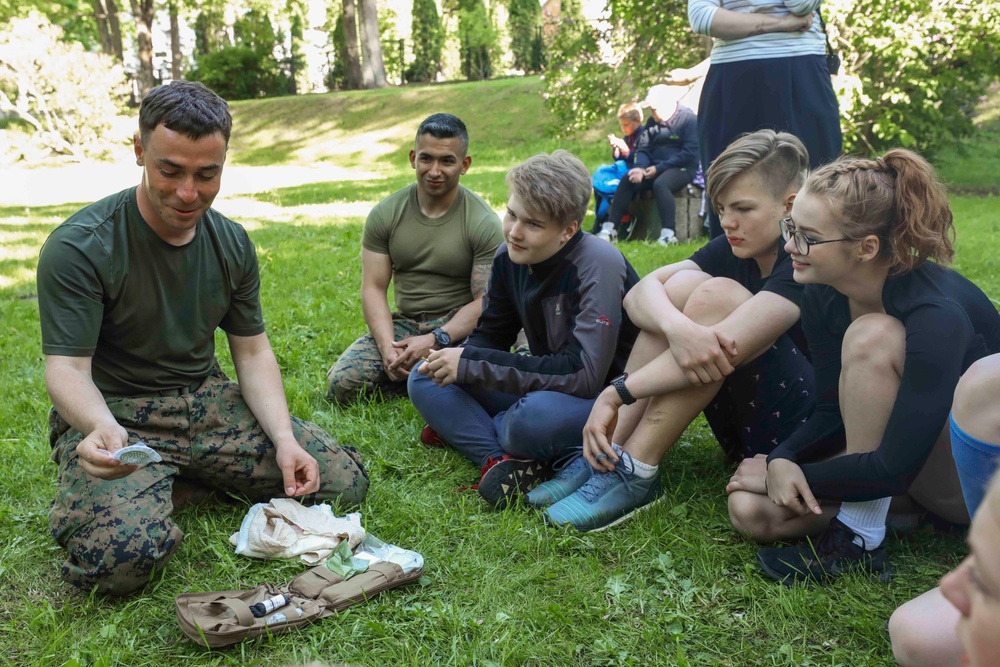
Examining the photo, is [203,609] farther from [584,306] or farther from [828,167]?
[828,167]

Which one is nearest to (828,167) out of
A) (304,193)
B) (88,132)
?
(304,193)

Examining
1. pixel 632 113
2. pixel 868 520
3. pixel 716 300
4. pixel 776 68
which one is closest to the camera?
pixel 868 520

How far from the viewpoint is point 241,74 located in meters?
27.9

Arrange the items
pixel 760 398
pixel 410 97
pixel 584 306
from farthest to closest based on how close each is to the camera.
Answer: pixel 410 97 → pixel 584 306 → pixel 760 398

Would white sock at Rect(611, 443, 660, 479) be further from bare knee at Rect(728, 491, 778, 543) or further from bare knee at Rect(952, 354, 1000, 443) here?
bare knee at Rect(952, 354, 1000, 443)

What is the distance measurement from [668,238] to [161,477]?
248 inches

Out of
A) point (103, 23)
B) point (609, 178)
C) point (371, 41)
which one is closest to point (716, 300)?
point (609, 178)

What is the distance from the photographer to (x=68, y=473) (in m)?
2.72

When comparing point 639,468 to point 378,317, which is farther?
point 378,317

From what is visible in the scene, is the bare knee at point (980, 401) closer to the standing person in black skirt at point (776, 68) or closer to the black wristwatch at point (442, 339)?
the standing person in black skirt at point (776, 68)

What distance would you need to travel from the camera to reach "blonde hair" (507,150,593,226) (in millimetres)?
3150

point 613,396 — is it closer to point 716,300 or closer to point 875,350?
point 716,300

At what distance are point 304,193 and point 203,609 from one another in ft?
37.0

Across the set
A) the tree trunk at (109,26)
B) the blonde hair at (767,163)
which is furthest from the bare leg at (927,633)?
the tree trunk at (109,26)
